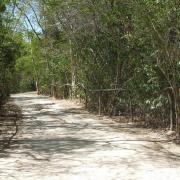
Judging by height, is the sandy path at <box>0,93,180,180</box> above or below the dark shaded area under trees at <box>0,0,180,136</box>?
below

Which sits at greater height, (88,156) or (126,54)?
(126,54)

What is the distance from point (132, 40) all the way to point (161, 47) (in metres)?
2.77

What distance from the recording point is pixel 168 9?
1161 cm

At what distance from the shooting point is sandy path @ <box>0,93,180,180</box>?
8789 mm

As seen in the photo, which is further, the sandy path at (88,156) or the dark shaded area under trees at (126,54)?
the dark shaded area under trees at (126,54)

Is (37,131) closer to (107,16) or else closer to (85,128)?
(85,128)

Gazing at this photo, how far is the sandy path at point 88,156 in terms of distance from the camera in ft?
28.8

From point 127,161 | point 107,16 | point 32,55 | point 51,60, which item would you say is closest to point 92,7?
point 107,16

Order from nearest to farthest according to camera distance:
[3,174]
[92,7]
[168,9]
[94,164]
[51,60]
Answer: [3,174] < [94,164] < [168,9] < [92,7] < [51,60]

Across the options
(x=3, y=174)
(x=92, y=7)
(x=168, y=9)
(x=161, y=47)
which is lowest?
(x=3, y=174)

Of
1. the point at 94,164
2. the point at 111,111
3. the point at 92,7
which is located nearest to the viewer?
the point at 94,164

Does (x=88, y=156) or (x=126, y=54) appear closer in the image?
(x=88, y=156)

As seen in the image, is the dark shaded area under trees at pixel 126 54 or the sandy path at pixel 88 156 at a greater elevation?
the dark shaded area under trees at pixel 126 54

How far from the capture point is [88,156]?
10.6 metres
